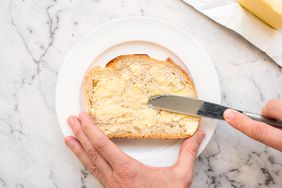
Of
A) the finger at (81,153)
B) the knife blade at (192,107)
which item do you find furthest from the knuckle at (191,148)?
the finger at (81,153)

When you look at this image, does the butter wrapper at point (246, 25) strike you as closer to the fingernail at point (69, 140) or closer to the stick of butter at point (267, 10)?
the stick of butter at point (267, 10)

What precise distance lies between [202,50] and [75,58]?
45cm

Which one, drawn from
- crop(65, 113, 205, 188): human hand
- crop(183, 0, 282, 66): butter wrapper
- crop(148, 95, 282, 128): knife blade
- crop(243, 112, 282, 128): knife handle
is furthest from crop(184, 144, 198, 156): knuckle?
crop(183, 0, 282, 66): butter wrapper

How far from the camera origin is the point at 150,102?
4.71ft

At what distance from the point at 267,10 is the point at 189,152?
56cm

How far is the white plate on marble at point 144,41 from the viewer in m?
1.46

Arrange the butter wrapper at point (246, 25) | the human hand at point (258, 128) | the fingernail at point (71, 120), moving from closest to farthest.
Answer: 1. the human hand at point (258, 128)
2. the fingernail at point (71, 120)
3. the butter wrapper at point (246, 25)

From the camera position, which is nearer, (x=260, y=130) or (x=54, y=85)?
(x=260, y=130)

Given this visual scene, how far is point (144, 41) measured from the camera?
1.50 metres

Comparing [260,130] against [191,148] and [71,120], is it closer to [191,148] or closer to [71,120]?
[191,148]

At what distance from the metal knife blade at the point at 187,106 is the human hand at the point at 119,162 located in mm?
77

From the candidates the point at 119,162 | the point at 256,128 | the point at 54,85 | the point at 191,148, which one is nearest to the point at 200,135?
the point at 191,148

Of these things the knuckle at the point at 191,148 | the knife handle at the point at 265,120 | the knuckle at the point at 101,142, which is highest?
the knuckle at the point at 101,142

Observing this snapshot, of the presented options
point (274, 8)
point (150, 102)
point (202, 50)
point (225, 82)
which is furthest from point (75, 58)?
point (274, 8)
